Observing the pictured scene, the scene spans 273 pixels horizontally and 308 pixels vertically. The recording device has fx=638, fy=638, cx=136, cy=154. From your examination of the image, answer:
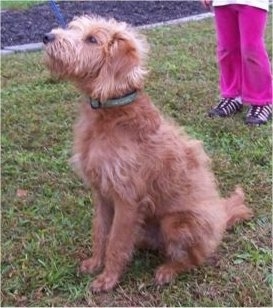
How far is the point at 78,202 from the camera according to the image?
440 centimetres

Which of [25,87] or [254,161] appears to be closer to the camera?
[254,161]

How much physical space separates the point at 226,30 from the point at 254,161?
1.59 meters

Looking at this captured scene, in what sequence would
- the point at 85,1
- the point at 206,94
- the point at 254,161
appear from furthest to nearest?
the point at 85,1
the point at 206,94
the point at 254,161

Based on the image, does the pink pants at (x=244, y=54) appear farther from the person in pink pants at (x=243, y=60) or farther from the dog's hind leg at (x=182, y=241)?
the dog's hind leg at (x=182, y=241)

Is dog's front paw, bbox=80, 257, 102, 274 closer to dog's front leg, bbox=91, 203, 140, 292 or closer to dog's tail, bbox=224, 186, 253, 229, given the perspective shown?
dog's front leg, bbox=91, 203, 140, 292

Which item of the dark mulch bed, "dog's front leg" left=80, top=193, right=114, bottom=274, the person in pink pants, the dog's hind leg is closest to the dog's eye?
"dog's front leg" left=80, top=193, right=114, bottom=274

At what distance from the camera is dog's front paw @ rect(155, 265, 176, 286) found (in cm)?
356

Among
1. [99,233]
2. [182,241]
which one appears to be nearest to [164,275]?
[182,241]

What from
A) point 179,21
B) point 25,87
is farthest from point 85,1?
point 25,87

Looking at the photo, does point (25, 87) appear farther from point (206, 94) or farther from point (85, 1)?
point (85, 1)

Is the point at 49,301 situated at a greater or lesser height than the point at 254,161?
greater

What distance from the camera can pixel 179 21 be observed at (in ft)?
34.4

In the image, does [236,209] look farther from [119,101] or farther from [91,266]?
[119,101]

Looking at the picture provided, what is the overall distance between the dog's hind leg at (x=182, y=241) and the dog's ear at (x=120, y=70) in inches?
30.2
